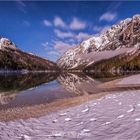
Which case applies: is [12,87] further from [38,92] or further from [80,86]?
[38,92]

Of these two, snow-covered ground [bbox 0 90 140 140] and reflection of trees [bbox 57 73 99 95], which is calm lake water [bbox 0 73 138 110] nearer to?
reflection of trees [bbox 57 73 99 95]

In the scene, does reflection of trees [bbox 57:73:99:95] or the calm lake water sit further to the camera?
reflection of trees [bbox 57:73:99:95]

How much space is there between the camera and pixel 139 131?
48.2ft

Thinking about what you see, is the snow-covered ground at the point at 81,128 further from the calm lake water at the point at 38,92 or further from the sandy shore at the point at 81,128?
the calm lake water at the point at 38,92

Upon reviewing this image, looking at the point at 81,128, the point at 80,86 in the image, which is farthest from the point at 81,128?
the point at 80,86

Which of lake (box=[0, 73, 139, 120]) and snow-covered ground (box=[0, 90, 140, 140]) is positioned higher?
lake (box=[0, 73, 139, 120])

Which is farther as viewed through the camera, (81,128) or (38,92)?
(38,92)

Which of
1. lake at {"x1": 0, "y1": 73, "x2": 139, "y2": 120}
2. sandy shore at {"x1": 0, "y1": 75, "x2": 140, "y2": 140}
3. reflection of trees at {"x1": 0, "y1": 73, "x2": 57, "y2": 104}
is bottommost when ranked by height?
sandy shore at {"x1": 0, "y1": 75, "x2": 140, "y2": 140}

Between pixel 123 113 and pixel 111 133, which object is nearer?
pixel 111 133

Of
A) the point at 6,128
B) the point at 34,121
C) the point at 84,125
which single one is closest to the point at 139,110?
the point at 84,125

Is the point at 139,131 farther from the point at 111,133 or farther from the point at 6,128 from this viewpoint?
the point at 6,128

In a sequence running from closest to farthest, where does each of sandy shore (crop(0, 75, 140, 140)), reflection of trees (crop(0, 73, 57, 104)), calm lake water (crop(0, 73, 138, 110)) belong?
sandy shore (crop(0, 75, 140, 140)), calm lake water (crop(0, 73, 138, 110)), reflection of trees (crop(0, 73, 57, 104))

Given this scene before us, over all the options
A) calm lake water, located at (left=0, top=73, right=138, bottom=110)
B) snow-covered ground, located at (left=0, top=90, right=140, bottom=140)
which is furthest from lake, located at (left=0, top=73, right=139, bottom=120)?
snow-covered ground, located at (left=0, top=90, right=140, bottom=140)

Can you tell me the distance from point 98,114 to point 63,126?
3619mm
